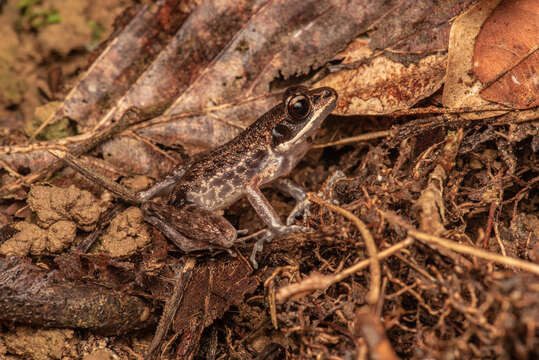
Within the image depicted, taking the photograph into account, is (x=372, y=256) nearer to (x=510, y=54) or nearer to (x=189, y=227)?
(x=189, y=227)

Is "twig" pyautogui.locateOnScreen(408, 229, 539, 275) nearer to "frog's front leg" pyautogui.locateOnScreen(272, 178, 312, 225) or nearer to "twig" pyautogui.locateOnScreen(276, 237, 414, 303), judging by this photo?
"twig" pyautogui.locateOnScreen(276, 237, 414, 303)

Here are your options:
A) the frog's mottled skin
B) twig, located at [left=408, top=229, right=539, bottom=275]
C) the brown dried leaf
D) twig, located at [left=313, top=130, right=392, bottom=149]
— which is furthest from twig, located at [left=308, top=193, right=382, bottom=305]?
the brown dried leaf

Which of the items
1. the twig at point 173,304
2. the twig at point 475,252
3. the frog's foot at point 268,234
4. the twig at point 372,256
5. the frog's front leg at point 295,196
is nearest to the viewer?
the twig at point 475,252

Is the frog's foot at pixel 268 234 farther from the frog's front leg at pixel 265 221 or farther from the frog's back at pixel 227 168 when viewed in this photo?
the frog's back at pixel 227 168

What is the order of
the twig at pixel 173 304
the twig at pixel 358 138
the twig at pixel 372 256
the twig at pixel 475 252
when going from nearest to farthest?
the twig at pixel 475 252
the twig at pixel 372 256
the twig at pixel 173 304
the twig at pixel 358 138

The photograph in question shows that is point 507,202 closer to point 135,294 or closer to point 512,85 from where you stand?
point 512,85

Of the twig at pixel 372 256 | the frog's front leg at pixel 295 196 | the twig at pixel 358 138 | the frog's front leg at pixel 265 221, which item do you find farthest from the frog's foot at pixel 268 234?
the twig at pixel 358 138
